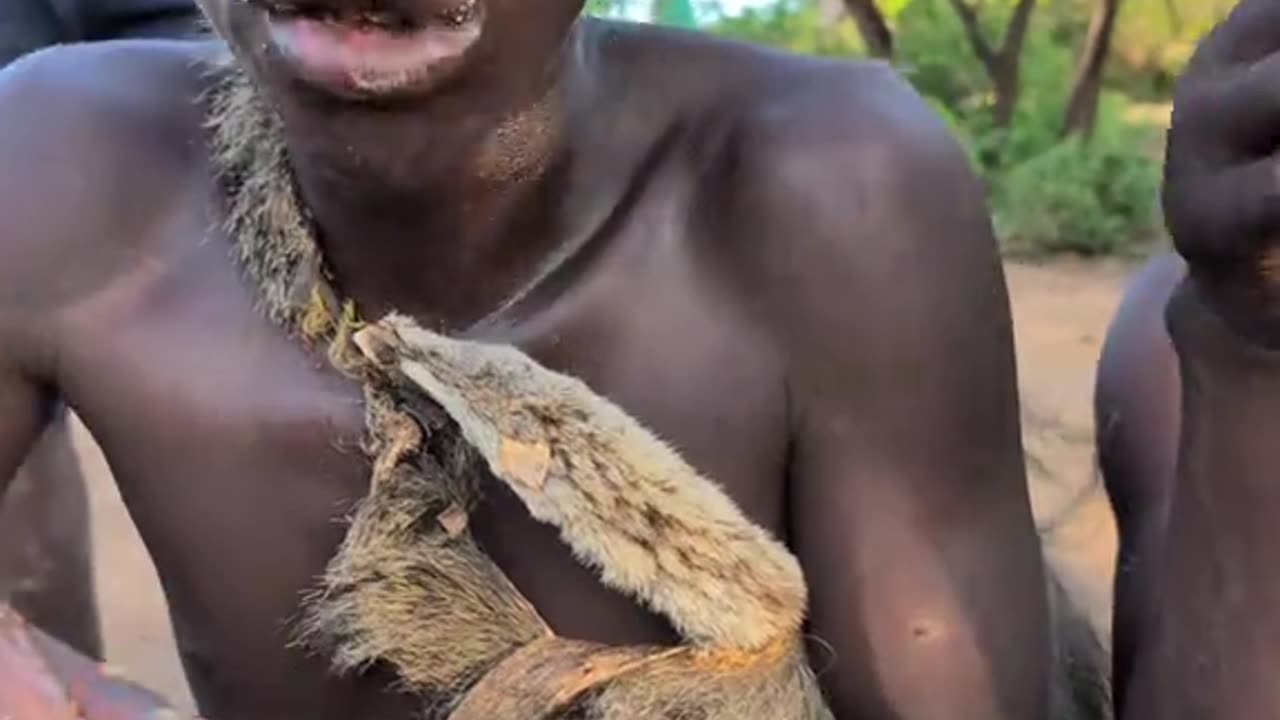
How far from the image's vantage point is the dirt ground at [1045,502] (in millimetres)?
2531

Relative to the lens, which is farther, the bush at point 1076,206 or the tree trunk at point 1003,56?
the tree trunk at point 1003,56

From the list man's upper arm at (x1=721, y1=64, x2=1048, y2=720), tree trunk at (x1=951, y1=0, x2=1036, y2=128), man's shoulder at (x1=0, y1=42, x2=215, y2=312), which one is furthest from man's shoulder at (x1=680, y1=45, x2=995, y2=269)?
tree trunk at (x1=951, y1=0, x2=1036, y2=128)

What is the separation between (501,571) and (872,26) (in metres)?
4.42

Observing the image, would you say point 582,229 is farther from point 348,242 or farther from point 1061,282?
point 1061,282

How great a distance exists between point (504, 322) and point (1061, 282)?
14.0ft

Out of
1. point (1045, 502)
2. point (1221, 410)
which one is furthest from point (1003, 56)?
point (1221, 410)

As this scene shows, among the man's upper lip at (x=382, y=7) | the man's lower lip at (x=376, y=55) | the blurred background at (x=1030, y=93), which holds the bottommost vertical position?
the blurred background at (x=1030, y=93)

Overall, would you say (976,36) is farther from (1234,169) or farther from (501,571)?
(1234,169)

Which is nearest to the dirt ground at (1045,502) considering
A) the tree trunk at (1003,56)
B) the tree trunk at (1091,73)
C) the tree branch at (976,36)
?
the tree trunk at (1091,73)

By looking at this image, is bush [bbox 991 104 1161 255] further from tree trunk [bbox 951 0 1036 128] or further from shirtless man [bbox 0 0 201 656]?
shirtless man [bbox 0 0 201 656]

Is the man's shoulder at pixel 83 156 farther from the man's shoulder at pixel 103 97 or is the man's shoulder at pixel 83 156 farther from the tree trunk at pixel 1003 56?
the tree trunk at pixel 1003 56

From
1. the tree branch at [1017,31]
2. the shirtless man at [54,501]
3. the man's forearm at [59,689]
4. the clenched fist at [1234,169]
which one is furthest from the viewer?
the tree branch at [1017,31]

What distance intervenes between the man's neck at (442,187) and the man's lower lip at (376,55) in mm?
17

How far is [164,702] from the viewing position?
2.82 feet
